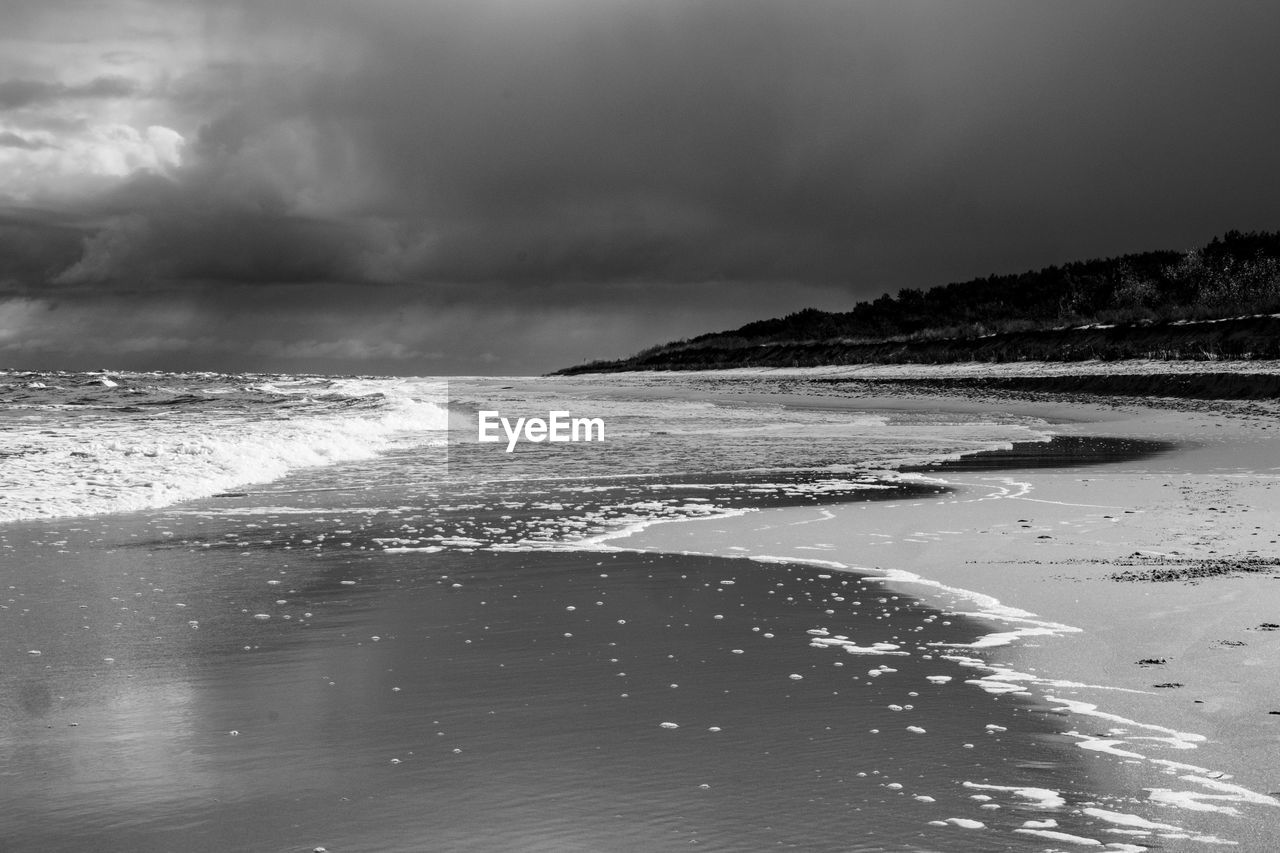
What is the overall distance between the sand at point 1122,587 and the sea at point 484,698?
10.4 inches

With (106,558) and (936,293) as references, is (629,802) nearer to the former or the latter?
(106,558)

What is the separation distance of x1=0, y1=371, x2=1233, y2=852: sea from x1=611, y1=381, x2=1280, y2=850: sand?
26 cm

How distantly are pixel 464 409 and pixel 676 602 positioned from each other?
3415cm

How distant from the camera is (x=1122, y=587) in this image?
25.1ft

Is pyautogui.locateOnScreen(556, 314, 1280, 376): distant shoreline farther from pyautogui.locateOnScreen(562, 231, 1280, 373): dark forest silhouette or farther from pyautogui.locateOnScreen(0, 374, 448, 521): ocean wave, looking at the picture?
pyautogui.locateOnScreen(0, 374, 448, 521): ocean wave

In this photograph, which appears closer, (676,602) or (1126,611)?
(1126,611)

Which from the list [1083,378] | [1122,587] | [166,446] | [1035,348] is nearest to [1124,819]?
[1122,587]

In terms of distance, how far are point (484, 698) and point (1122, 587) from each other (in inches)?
183

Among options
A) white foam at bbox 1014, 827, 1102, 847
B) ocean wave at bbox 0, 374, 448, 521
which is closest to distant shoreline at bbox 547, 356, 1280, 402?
ocean wave at bbox 0, 374, 448, 521

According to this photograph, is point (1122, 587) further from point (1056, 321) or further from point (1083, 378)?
point (1056, 321)

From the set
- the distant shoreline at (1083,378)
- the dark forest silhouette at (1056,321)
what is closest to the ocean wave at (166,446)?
the distant shoreline at (1083,378)

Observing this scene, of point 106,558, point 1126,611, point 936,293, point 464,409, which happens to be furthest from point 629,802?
point 936,293

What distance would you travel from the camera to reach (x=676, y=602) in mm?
7508

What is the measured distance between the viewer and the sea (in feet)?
12.5
